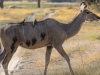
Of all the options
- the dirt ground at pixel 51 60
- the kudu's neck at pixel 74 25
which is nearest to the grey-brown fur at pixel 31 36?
the kudu's neck at pixel 74 25

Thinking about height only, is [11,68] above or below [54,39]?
below

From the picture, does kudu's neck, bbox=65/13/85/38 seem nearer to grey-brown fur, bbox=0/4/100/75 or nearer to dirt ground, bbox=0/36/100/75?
grey-brown fur, bbox=0/4/100/75

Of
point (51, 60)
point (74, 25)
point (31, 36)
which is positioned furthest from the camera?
point (51, 60)

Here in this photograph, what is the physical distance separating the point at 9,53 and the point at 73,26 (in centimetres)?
220

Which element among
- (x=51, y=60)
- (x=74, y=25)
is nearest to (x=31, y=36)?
(x=74, y=25)

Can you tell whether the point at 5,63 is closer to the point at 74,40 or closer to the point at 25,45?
the point at 25,45

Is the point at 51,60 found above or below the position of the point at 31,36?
below

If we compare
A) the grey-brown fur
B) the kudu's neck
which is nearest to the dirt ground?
the kudu's neck

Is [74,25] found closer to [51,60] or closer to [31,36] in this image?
[31,36]

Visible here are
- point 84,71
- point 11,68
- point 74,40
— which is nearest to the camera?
point 84,71

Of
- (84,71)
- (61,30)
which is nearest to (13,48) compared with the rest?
(61,30)

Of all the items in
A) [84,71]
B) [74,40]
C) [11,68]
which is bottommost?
[74,40]

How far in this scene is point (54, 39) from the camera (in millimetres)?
10477

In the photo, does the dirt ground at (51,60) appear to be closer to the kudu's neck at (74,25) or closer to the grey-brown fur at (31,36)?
the kudu's neck at (74,25)
